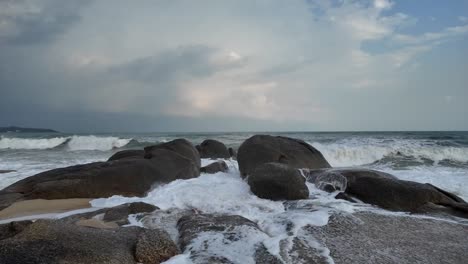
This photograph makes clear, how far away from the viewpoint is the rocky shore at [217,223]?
167 inches

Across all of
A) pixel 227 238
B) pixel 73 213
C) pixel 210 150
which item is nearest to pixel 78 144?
pixel 210 150

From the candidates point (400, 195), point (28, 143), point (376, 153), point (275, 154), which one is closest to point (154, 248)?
point (400, 195)

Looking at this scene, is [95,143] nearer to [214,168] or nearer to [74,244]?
[214,168]

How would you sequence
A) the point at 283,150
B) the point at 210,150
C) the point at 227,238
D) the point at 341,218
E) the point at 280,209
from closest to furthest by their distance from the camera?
1. the point at 227,238
2. the point at 341,218
3. the point at 280,209
4. the point at 283,150
5. the point at 210,150

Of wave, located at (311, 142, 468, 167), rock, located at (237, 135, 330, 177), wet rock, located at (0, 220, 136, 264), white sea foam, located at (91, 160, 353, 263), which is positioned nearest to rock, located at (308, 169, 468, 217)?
white sea foam, located at (91, 160, 353, 263)

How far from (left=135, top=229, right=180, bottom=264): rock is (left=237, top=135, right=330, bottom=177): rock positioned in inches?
236

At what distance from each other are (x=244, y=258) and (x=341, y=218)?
251 centimetres

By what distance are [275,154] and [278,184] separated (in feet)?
11.5

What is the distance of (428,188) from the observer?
7633mm

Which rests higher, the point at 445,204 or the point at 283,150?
the point at 283,150

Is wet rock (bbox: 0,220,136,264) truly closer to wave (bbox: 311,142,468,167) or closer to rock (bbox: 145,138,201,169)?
rock (bbox: 145,138,201,169)

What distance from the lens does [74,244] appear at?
13.3 feet

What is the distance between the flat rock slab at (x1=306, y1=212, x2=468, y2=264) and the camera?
4524 mm

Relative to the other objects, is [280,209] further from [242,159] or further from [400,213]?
[242,159]
